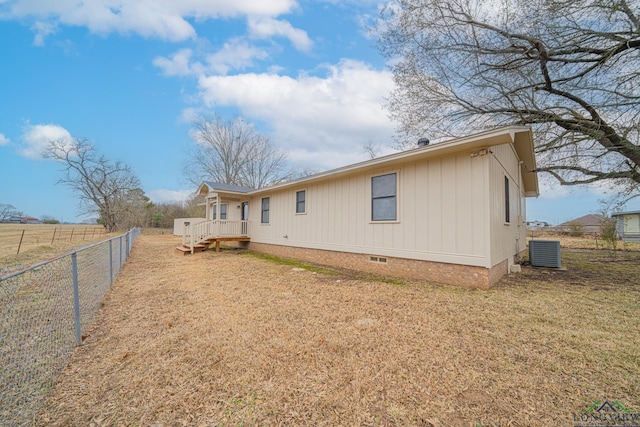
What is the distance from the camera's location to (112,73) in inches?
445

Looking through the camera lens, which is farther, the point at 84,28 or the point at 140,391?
the point at 84,28

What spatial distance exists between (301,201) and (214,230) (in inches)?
192

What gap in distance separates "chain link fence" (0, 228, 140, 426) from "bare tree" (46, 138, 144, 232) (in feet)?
90.2

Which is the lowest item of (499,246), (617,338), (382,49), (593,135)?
(617,338)

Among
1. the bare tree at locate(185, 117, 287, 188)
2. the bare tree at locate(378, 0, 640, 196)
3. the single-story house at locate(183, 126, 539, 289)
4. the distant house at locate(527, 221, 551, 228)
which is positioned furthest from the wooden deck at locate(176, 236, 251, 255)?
the distant house at locate(527, 221, 551, 228)

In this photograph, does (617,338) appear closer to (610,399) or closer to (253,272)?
(610,399)

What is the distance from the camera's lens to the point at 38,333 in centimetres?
293

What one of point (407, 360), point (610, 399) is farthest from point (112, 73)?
point (610, 399)

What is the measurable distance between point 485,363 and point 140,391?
3060 millimetres

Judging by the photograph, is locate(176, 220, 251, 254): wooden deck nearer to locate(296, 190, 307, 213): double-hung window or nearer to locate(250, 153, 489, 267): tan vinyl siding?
locate(296, 190, 307, 213): double-hung window

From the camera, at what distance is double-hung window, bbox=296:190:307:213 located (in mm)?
9430

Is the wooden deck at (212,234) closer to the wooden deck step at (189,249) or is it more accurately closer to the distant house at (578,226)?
the wooden deck step at (189,249)

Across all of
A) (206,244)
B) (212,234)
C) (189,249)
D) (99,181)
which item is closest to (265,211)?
(212,234)

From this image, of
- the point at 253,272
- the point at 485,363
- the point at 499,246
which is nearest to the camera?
the point at 485,363
